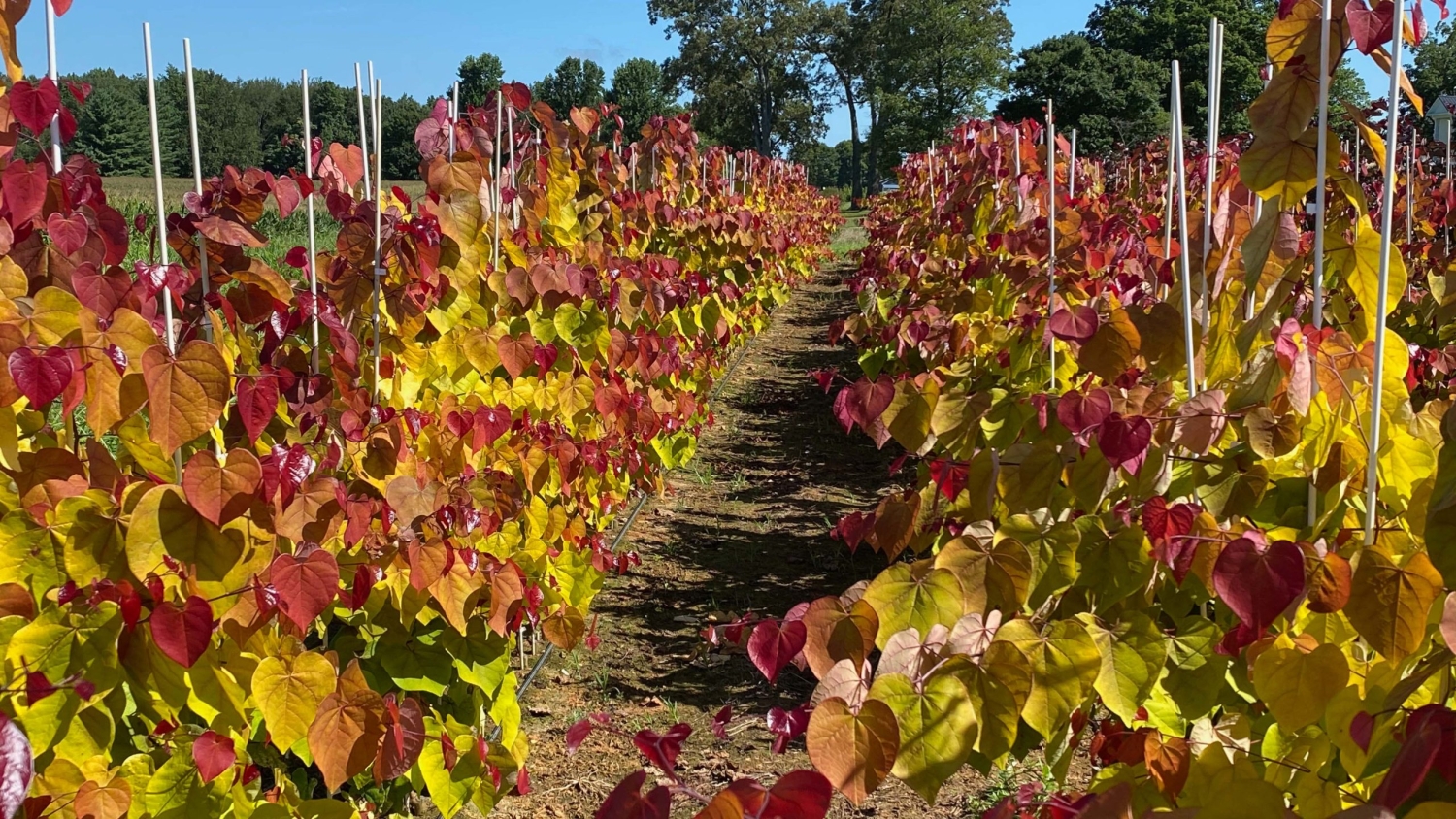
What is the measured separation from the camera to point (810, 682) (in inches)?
134

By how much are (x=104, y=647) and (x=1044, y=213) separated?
3.21 m

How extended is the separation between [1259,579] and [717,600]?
3164 mm

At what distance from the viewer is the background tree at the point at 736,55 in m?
55.1

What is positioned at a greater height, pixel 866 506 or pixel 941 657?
pixel 941 657

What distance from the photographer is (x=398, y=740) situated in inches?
70.9

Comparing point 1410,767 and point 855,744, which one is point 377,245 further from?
point 1410,767

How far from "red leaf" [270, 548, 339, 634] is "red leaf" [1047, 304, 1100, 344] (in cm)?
113

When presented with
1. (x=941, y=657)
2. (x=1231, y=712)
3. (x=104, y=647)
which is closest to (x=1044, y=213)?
(x=1231, y=712)

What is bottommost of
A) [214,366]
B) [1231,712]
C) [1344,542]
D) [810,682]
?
[810,682]

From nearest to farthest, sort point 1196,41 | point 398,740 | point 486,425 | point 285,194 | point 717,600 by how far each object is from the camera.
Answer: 1. point 398,740
2. point 285,194
3. point 486,425
4. point 717,600
5. point 1196,41

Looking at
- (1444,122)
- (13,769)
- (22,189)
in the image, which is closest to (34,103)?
(22,189)

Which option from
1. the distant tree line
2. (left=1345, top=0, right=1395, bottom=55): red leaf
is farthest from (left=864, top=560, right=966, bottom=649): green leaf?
the distant tree line

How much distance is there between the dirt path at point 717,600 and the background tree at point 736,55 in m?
50.4

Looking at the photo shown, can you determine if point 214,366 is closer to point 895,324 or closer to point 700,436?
point 895,324
